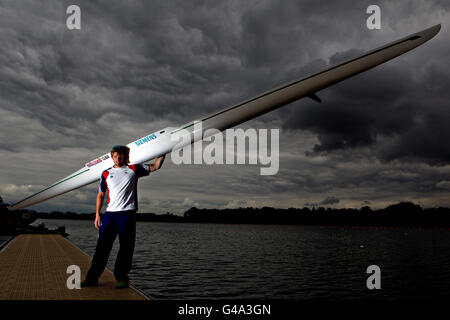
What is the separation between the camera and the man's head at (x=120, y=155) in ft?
20.0

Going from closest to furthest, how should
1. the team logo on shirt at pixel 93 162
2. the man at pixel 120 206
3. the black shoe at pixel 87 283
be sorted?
the man at pixel 120 206, the black shoe at pixel 87 283, the team logo on shirt at pixel 93 162

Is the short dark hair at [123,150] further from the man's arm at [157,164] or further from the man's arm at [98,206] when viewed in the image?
the man's arm at [98,206]

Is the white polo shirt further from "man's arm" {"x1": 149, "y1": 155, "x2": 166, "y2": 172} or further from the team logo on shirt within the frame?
the team logo on shirt

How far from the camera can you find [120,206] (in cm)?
602

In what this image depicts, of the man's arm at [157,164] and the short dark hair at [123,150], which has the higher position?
the short dark hair at [123,150]

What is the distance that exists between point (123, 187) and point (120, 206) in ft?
1.13

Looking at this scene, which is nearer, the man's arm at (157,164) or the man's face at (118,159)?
the man's face at (118,159)

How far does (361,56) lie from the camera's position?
7.30m

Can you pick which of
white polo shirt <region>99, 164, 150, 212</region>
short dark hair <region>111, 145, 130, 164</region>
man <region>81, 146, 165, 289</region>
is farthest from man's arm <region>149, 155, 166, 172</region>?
short dark hair <region>111, 145, 130, 164</region>

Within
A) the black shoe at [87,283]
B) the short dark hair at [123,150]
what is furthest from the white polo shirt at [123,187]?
the black shoe at [87,283]

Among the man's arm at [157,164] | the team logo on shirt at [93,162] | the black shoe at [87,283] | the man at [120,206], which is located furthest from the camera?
the team logo on shirt at [93,162]

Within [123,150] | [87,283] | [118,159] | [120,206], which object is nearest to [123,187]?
[120,206]
